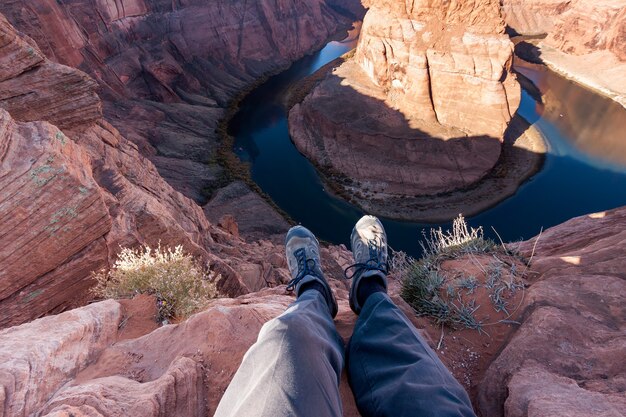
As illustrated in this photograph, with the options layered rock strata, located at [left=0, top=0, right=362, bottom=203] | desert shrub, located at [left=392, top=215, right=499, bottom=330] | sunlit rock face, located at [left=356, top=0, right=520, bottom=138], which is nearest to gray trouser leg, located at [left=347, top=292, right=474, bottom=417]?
desert shrub, located at [left=392, top=215, right=499, bottom=330]

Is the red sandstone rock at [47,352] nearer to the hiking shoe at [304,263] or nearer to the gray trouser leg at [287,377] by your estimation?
the gray trouser leg at [287,377]

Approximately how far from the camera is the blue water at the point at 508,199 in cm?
2070

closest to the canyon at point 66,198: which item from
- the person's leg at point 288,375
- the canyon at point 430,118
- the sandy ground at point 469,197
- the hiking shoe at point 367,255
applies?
the hiking shoe at point 367,255

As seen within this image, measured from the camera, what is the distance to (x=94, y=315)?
12.3 feet

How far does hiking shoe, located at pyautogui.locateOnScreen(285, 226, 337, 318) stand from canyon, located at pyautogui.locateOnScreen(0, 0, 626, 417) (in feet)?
1.14

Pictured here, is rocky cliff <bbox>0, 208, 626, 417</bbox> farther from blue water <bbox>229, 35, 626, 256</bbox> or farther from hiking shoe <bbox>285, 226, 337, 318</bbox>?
blue water <bbox>229, 35, 626, 256</bbox>

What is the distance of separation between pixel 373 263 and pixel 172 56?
42.3 meters

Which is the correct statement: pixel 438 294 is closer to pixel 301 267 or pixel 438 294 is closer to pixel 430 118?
pixel 301 267

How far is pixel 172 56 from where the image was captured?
38.5 m

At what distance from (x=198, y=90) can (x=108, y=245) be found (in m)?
37.6

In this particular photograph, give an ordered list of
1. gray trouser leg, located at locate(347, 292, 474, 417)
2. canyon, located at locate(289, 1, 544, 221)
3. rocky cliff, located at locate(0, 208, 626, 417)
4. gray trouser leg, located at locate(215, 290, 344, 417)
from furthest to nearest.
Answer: canyon, located at locate(289, 1, 544, 221), rocky cliff, located at locate(0, 208, 626, 417), gray trouser leg, located at locate(347, 292, 474, 417), gray trouser leg, located at locate(215, 290, 344, 417)

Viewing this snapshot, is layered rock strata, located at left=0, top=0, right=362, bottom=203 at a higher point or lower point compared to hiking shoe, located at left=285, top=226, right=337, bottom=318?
higher

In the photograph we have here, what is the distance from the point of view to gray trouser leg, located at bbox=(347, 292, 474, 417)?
1.93 meters

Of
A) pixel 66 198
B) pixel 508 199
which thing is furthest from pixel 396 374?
pixel 508 199
